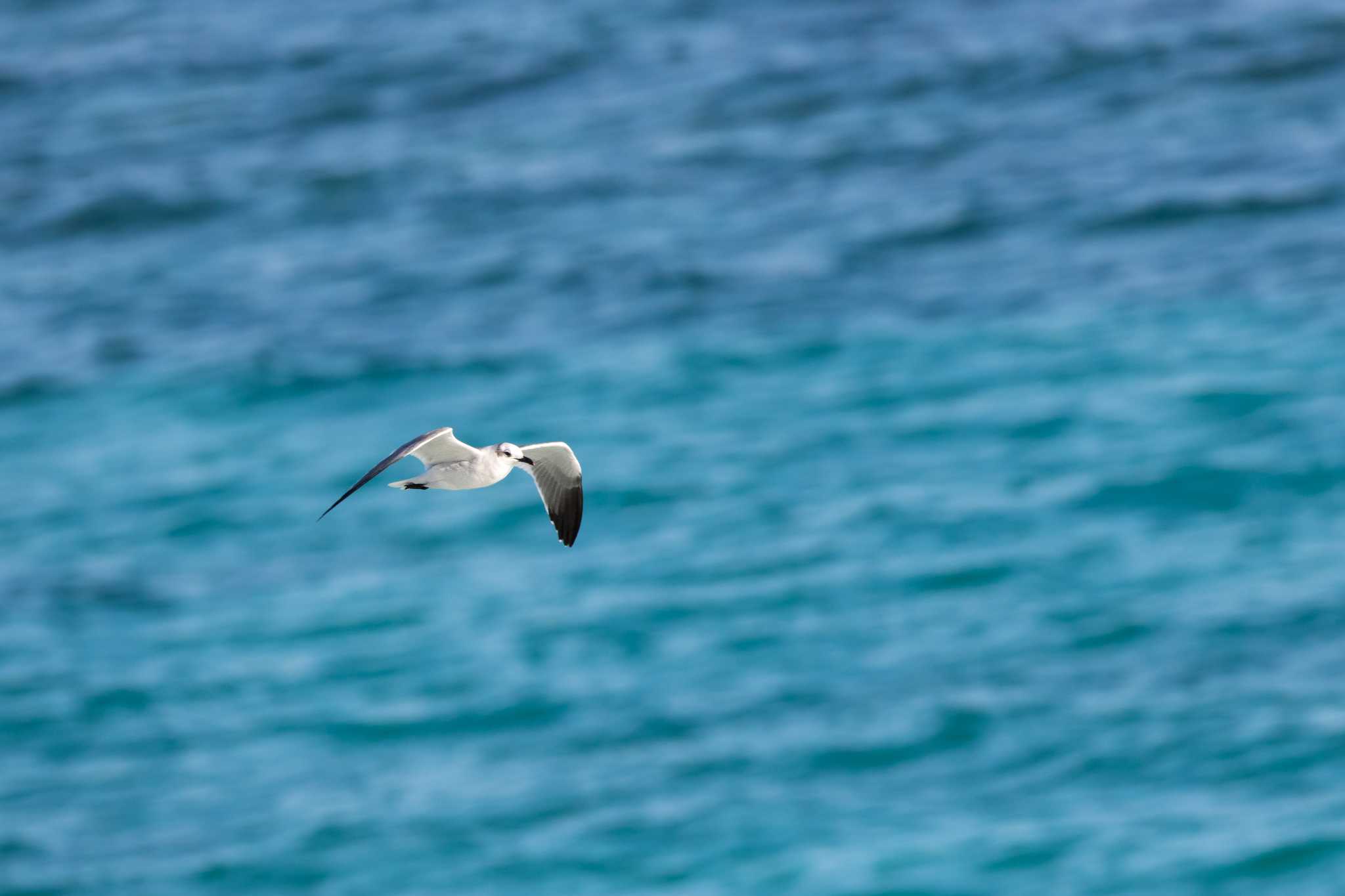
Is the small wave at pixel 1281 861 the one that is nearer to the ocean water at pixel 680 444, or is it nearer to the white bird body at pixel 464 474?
the ocean water at pixel 680 444

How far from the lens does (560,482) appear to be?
31.4ft

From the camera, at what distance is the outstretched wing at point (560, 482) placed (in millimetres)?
9234

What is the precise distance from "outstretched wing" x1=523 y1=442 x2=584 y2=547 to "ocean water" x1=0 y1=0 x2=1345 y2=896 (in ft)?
34.8

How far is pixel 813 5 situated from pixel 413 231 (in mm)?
7852

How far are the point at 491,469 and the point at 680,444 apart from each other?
1842cm

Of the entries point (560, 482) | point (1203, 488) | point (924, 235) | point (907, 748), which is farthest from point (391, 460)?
point (924, 235)

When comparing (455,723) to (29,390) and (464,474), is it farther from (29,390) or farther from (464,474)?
(464,474)

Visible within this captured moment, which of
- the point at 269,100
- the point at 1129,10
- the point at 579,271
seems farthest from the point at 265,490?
the point at 1129,10

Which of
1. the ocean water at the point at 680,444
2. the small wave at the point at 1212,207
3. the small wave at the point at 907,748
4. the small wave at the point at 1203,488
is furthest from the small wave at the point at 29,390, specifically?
the small wave at the point at 1212,207

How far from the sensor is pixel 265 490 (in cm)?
2672

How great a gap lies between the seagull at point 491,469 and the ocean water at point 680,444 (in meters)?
10.7

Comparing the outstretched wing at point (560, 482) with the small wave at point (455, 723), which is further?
the small wave at point (455, 723)

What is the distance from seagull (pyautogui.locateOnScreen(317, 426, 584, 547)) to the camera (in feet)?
25.2

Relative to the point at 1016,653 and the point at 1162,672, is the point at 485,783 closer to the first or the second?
the point at 1016,653
